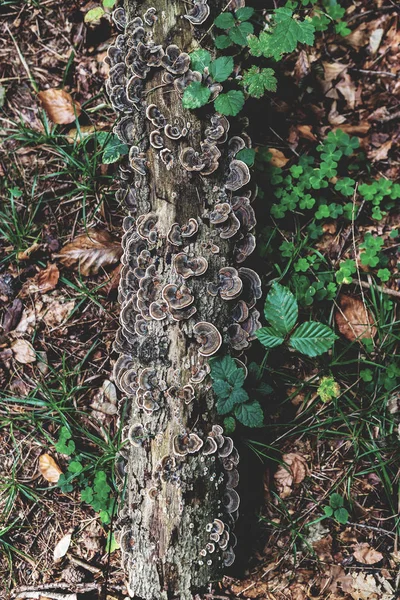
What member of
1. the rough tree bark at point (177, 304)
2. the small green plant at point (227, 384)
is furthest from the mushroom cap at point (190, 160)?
the small green plant at point (227, 384)

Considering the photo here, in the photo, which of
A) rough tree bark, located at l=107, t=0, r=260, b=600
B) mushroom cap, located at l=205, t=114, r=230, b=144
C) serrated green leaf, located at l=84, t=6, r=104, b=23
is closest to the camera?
rough tree bark, located at l=107, t=0, r=260, b=600

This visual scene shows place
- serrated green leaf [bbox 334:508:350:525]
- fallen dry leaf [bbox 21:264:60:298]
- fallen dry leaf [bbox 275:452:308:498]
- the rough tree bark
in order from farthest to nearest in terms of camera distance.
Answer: fallen dry leaf [bbox 21:264:60:298], fallen dry leaf [bbox 275:452:308:498], serrated green leaf [bbox 334:508:350:525], the rough tree bark

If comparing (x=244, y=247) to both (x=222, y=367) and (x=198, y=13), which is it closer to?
(x=222, y=367)

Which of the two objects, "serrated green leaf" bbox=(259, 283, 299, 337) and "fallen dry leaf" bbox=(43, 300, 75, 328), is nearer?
"serrated green leaf" bbox=(259, 283, 299, 337)

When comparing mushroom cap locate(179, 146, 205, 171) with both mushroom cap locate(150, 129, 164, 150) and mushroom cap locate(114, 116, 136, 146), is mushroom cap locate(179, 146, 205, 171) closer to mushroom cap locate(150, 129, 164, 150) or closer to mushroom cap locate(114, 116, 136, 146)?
mushroom cap locate(150, 129, 164, 150)

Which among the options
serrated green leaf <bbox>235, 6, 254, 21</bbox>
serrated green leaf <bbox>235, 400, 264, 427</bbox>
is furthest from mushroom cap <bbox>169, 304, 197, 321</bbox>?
serrated green leaf <bbox>235, 6, 254, 21</bbox>

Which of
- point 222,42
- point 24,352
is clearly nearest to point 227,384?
point 24,352

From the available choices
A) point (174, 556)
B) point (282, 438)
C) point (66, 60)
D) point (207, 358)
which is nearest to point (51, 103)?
point (66, 60)

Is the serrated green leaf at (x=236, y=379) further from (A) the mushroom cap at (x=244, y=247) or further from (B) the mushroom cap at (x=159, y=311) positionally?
(A) the mushroom cap at (x=244, y=247)
